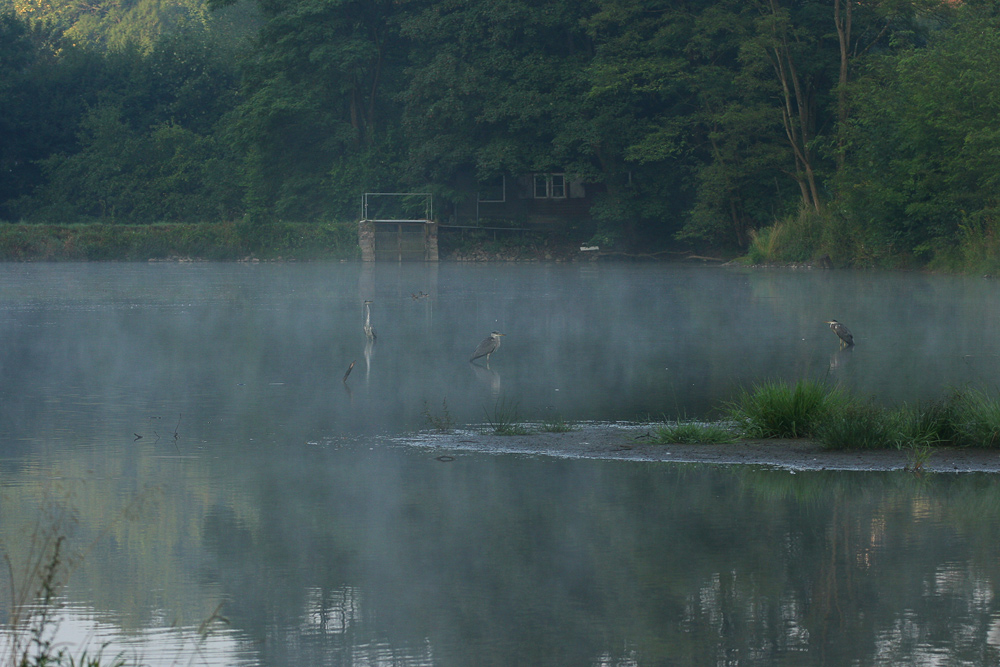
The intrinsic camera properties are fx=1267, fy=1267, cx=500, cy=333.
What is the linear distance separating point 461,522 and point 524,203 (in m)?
52.2

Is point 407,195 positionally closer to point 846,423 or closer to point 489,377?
point 489,377

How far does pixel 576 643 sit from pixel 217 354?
12.8 metres

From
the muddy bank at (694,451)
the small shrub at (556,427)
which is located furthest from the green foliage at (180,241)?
the muddy bank at (694,451)

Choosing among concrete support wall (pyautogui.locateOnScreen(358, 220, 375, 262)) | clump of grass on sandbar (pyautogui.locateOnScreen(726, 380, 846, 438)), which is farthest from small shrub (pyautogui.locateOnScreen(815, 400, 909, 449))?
concrete support wall (pyautogui.locateOnScreen(358, 220, 375, 262))

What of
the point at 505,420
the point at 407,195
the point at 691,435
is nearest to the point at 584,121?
the point at 407,195

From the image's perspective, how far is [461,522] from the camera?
24.1 feet

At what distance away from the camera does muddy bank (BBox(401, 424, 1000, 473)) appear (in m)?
8.98

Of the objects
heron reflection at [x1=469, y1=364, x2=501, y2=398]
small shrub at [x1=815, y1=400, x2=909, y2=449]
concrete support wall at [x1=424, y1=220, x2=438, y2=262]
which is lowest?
heron reflection at [x1=469, y1=364, x2=501, y2=398]

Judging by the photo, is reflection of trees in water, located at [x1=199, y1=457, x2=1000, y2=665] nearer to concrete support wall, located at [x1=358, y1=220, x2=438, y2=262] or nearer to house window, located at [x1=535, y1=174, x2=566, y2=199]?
concrete support wall, located at [x1=358, y1=220, x2=438, y2=262]

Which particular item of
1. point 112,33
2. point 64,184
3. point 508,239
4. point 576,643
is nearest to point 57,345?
point 576,643

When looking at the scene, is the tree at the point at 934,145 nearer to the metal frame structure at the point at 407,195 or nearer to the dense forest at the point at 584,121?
the dense forest at the point at 584,121

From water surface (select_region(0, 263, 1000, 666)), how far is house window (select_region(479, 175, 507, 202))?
41.6 metres

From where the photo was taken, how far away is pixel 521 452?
9680 mm

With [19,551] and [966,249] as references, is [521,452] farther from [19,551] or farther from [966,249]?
[966,249]
